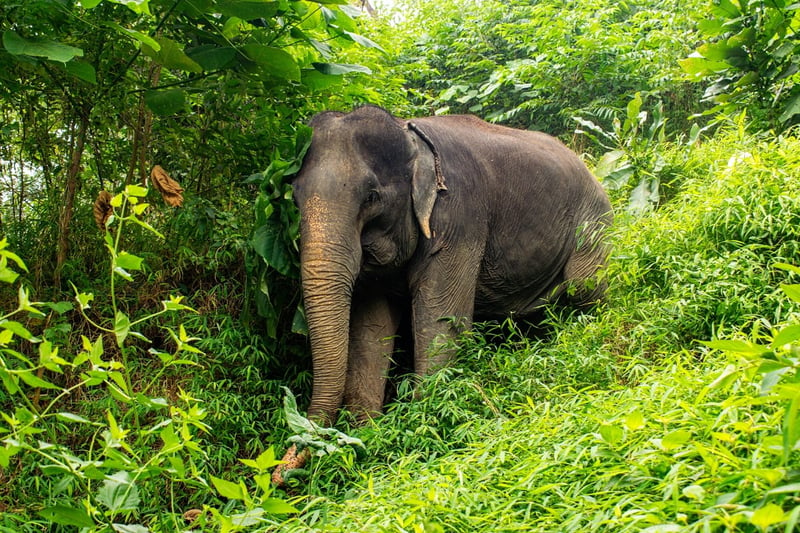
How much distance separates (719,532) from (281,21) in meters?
4.03

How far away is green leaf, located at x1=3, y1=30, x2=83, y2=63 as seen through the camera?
10.3ft

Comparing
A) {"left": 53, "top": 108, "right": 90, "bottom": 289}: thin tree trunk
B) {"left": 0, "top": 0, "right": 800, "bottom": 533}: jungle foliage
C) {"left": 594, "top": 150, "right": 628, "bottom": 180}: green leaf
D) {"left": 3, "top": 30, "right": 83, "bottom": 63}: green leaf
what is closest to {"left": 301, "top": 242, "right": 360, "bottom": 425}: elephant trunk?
{"left": 0, "top": 0, "right": 800, "bottom": 533}: jungle foliage

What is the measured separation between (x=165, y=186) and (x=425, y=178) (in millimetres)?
1530

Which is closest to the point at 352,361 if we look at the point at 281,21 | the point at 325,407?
the point at 325,407

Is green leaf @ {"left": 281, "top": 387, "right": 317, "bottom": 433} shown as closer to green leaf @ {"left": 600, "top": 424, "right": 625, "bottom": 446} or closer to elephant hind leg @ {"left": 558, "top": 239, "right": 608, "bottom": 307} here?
green leaf @ {"left": 600, "top": 424, "right": 625, "bottom": 446}

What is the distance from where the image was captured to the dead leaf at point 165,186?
4.47 meters

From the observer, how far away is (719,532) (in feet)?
5.90

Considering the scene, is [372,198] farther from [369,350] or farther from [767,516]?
[767,516]

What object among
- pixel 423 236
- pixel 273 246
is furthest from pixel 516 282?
pixel 273 246

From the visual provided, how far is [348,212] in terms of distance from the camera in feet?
13.9

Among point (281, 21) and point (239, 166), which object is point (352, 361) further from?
point (281, 21)

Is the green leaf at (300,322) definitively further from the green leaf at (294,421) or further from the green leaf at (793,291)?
the green leaf at (793,291)

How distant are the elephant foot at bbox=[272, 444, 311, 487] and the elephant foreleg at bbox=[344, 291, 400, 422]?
0.89 m

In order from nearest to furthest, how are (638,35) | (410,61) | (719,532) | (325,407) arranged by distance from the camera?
(719,532) → (325,407) → (638,35) → (410,61)
